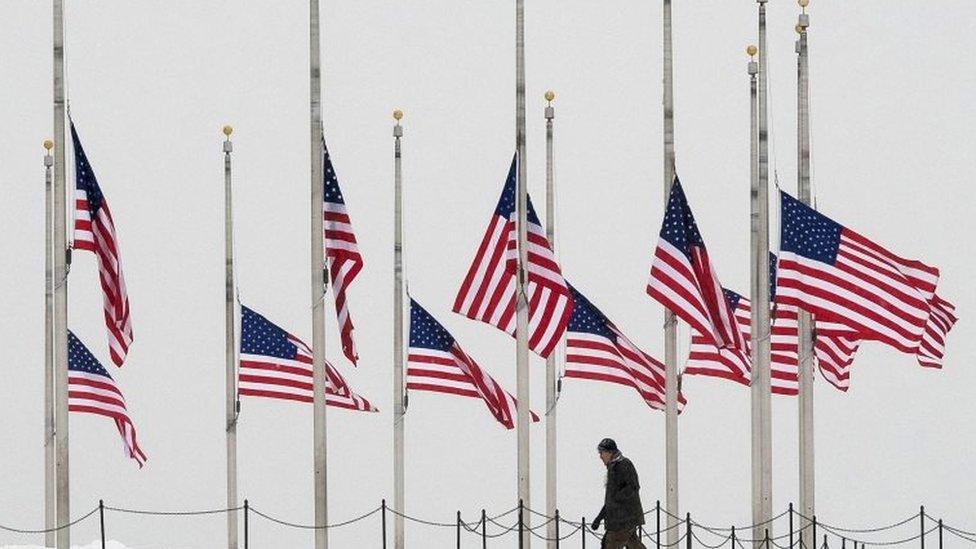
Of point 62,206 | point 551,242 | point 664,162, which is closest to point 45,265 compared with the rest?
point 62,206

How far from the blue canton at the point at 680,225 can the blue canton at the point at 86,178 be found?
28.3ft

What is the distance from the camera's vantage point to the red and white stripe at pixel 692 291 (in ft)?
107

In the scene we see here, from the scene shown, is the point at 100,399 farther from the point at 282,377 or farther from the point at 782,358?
the point at 782,358

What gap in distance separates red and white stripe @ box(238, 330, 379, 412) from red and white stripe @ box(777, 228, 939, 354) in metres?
8.22

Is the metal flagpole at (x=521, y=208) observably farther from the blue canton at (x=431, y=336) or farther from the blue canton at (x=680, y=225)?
the blue canton at (x=680, y=225)

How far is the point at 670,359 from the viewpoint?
35250mm

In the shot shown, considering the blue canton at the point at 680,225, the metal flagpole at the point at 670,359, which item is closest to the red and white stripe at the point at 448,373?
the metal flagpole at the point at 670,359

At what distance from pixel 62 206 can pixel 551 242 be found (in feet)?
29.4

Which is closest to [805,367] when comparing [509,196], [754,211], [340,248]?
[754,211]

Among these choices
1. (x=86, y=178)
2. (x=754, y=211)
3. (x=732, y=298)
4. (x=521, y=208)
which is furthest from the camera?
(x=732, y=298)

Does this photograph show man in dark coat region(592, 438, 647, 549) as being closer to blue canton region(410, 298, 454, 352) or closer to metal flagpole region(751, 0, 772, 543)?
metal flagpole region(751, 0, 772, 543)

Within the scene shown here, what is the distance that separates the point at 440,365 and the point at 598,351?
103 inches

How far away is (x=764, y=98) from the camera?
34.3 meters

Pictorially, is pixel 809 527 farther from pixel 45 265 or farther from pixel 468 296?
pixel 45 265
